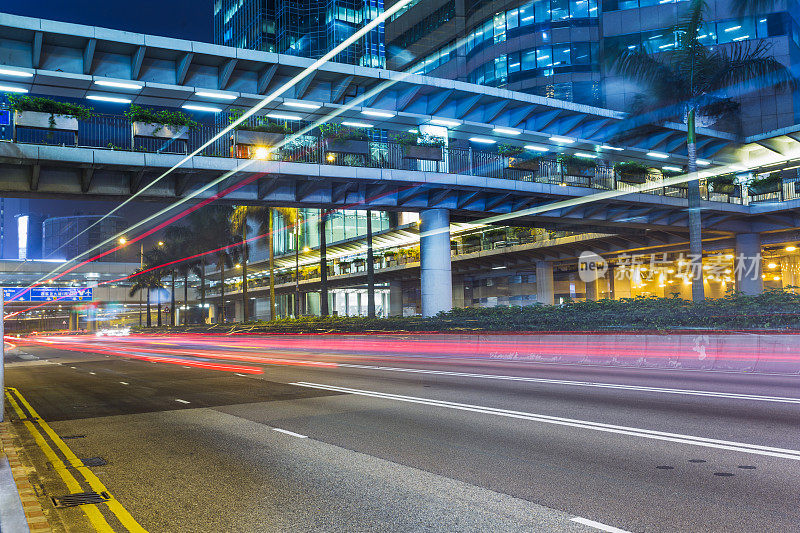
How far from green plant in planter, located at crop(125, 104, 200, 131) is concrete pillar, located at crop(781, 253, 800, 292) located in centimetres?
4911

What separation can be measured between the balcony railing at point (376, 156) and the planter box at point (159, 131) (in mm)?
313

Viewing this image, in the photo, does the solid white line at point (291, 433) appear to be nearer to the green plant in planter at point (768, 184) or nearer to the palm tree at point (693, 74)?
the palm tree at point (693, 74)

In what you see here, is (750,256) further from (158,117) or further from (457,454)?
(457,454)

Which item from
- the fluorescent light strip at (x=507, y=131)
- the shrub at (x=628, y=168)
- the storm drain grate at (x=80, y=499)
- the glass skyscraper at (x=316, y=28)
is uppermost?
the glass skyscraper at (x=316, y=28)

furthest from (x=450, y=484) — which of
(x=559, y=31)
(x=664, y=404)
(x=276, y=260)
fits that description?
(x=276, y=260)

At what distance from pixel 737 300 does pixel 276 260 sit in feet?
256

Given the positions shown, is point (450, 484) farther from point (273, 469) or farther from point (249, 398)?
point (249, 398)

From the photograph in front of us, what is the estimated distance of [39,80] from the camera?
867 inches

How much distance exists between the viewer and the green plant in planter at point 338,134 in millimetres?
25094

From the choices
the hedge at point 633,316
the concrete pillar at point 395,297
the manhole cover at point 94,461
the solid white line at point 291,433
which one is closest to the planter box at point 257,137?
the hedge at point 633,316

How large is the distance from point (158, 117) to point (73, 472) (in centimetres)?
1693

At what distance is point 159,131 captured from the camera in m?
22.2

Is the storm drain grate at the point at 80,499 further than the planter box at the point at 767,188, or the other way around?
the planter box at the point at 767,188

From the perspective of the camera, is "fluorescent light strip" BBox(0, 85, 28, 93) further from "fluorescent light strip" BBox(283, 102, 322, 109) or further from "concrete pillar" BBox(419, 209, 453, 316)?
"concrete pillar" BBox(419, 209, 453, 316)
